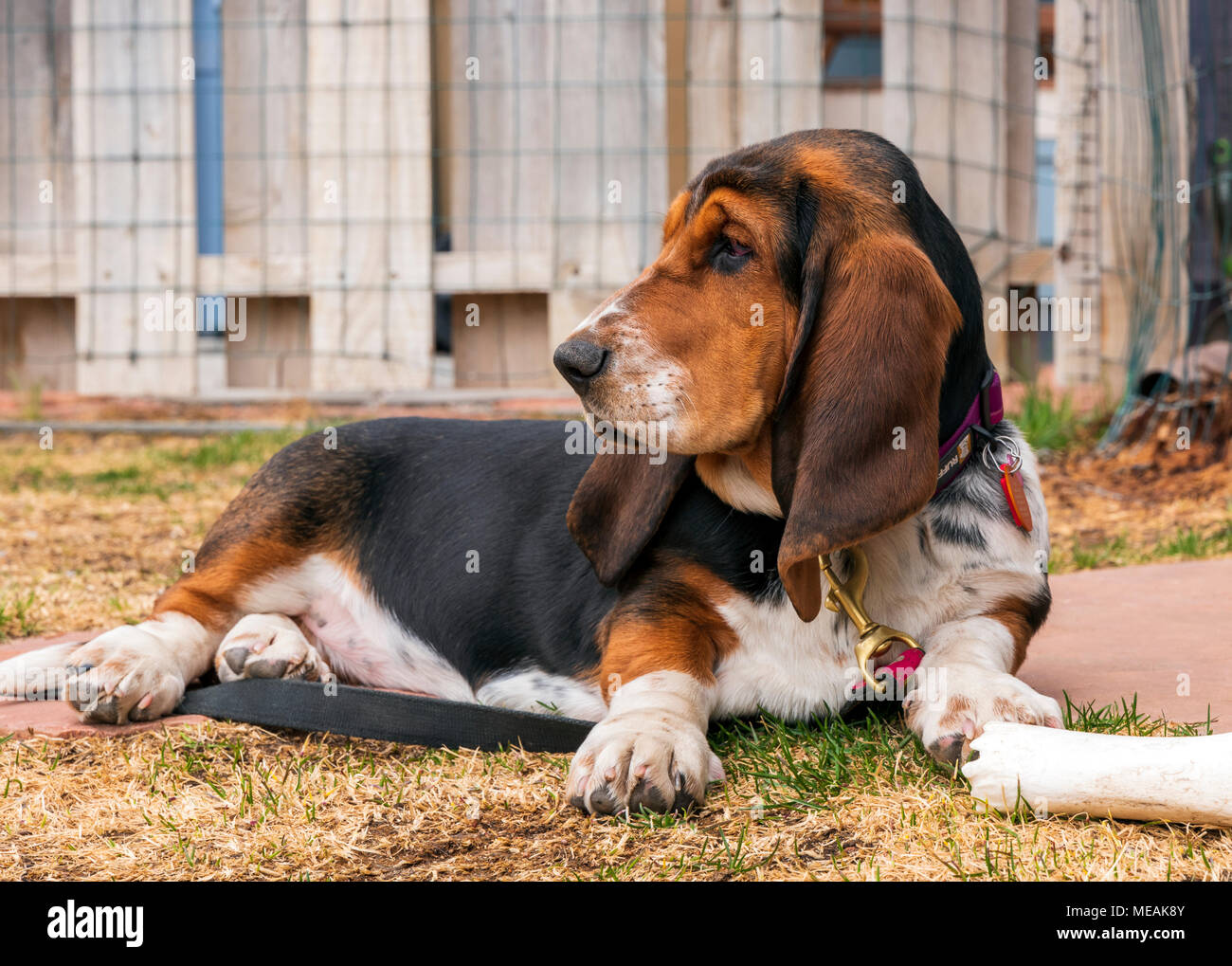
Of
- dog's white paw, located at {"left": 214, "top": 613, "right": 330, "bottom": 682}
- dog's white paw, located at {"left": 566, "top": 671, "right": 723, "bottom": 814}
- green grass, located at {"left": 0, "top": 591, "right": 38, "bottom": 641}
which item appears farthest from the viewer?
green grass, located at {"left": 0, "top": 591, "right": 38, "bottom": 641}

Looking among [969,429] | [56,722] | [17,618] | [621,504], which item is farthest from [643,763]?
[17,618]

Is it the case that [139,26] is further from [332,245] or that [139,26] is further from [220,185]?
[332,245]

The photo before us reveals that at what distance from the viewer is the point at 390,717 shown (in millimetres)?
2742

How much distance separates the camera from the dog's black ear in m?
2.72

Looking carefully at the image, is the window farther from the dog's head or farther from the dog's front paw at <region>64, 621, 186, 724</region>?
the dog's front paw at <region>64, 621, 186, 724</region>

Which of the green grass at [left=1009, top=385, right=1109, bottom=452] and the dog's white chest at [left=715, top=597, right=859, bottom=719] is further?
the green grass at [left=1009, top=385, right=1109, bottom=452]

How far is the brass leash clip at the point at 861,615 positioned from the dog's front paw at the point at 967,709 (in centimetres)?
12

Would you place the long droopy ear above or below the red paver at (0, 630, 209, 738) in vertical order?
above

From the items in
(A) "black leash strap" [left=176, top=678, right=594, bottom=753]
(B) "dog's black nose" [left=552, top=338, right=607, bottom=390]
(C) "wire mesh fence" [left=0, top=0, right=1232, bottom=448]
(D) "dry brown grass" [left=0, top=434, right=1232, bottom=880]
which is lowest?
(D) "dry brown grass" [left=0, top=434, right=1232, bottom=880]

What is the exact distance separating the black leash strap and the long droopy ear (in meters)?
0.63

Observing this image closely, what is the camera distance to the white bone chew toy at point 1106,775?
200cm

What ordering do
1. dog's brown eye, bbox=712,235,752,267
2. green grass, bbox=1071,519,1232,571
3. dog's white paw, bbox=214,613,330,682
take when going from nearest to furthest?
dog's brown eye, bbox=712,235,752,267, dog's white paw, bbox=214,613,330,682, green grass, bbox=1071,519,1232,571

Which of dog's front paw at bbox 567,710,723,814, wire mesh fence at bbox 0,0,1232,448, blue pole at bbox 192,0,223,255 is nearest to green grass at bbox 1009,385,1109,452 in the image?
wire mesh fence at bbox 0,0,1232,448
